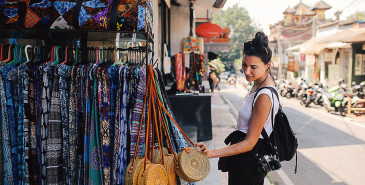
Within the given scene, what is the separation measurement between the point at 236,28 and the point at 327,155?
202 ft

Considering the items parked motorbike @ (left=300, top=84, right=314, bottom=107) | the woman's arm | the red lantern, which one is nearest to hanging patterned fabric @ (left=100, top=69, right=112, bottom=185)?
the woman's arm

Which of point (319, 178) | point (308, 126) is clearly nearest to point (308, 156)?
point (319, 178)

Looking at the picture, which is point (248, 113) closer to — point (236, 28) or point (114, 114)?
point (114, 114)

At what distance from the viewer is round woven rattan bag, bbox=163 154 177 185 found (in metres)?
1.95

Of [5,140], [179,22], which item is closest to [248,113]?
[5,140]

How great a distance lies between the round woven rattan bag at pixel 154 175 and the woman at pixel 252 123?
302 mm

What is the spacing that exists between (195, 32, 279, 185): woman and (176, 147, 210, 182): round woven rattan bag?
0.19 feet

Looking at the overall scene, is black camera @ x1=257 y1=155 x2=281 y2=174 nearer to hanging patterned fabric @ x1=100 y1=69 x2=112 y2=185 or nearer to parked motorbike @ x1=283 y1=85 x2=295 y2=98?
hanging patterned fabric @ x1=100 y1=69 x2=112 y2=185

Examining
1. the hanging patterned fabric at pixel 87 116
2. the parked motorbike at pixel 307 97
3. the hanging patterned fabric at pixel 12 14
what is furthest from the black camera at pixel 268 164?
the parked motorbike at pixel 307 97

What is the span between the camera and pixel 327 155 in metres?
6.00

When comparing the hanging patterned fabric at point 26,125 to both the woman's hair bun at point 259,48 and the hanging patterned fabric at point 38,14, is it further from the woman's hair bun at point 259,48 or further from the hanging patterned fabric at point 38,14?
the woman's hair bun at point 259,48

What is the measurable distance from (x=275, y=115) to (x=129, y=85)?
1.11m

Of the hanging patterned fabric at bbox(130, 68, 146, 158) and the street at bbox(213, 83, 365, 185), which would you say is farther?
the street at bbox(213, 83, 365, 185)

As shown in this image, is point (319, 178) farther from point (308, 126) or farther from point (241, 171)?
point (308, 126)
